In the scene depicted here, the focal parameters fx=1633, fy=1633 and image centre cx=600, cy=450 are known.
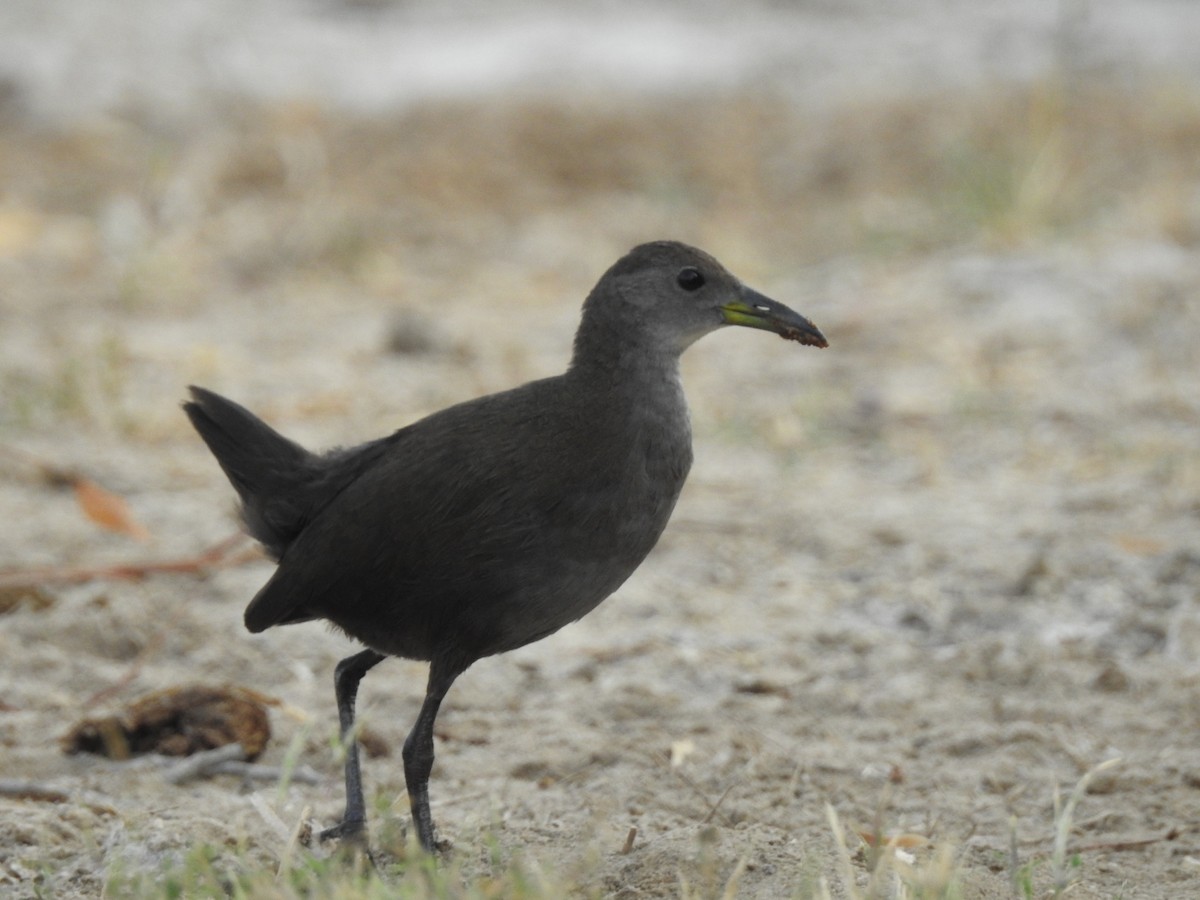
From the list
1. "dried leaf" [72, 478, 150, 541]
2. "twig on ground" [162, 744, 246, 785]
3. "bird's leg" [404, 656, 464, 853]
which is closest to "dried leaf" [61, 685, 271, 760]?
"twig on ground" [162, 744, 246, 785]

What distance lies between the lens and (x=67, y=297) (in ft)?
26.8

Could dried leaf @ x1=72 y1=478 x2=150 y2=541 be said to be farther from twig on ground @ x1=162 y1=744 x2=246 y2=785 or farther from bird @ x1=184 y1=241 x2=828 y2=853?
bird @ x1=184 y1=241 x2=828 y2=853

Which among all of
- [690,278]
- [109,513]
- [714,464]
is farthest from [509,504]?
[714,464]

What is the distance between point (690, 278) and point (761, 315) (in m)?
0.18

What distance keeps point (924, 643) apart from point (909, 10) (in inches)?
398

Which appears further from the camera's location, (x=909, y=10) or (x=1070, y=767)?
(x=909, y=10)

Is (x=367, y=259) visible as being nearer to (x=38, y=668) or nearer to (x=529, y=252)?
(x=529, y=252)

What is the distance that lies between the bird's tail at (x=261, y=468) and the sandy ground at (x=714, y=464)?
61 cm

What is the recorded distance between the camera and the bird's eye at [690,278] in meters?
3.50

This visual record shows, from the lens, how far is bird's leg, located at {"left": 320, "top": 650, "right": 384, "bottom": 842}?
3365 millimetres

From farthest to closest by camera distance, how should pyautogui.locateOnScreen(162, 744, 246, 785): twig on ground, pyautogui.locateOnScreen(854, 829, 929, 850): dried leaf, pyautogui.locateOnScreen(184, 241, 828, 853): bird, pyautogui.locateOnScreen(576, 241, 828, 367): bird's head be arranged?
pyautogui.locateOnScreen(162, 744, 246, 785): twig on ground → pyautogui.locateOnScreen(576, 241, 828, 367): bird's head → pyautogui.locateOnScreen(854, 829, 929, 850): dried leaf → pyautogui.locateOnScreen(184, 241, 828, 853): bird

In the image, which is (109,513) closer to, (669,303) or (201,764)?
(201,764)

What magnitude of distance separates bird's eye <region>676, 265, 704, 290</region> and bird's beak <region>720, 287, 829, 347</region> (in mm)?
73

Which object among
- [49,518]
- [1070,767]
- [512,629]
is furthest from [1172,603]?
[49,518]
